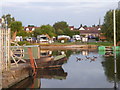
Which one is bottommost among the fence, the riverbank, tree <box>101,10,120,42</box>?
the riverbank

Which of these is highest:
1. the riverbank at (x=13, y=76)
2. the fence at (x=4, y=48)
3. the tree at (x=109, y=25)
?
the tree at (x=109, y=25)

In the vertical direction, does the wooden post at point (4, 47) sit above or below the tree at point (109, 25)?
below

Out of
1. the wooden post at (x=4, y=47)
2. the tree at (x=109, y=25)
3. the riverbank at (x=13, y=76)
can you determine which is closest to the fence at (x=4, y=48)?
the wooden post at (x=4, y=47)

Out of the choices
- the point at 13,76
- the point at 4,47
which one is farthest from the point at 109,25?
the point at 13,76

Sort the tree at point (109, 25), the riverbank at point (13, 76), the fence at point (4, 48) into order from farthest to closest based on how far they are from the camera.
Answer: the tree at point (109, 25), the fence at point (4, 48), the riverbank at point (13, 76)

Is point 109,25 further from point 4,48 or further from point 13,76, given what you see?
point 13,76

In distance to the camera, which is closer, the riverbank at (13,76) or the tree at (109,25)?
the riverbank at (13,76)

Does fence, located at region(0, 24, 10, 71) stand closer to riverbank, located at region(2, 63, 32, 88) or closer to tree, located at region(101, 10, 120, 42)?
riverbank, located at region(2, 63, 32, 88)

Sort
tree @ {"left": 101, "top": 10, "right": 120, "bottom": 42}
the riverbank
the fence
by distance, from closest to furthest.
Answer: the riverbank
the fence
tree @ {"left": 101, "top": 10, "right": 120, "bottom": 42}

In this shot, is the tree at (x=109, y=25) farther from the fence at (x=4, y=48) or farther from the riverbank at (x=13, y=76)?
the fence at (x=4, y=48)

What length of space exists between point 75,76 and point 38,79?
3.32m

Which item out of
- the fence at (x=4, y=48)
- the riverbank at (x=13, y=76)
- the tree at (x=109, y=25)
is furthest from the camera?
the tree at (x=109, y=25)

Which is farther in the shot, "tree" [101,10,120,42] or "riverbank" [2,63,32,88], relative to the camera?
"tree" [101,10,120,42]

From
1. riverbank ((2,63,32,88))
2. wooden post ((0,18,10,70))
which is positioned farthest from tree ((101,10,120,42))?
wooden post ((0,18,10,70))
